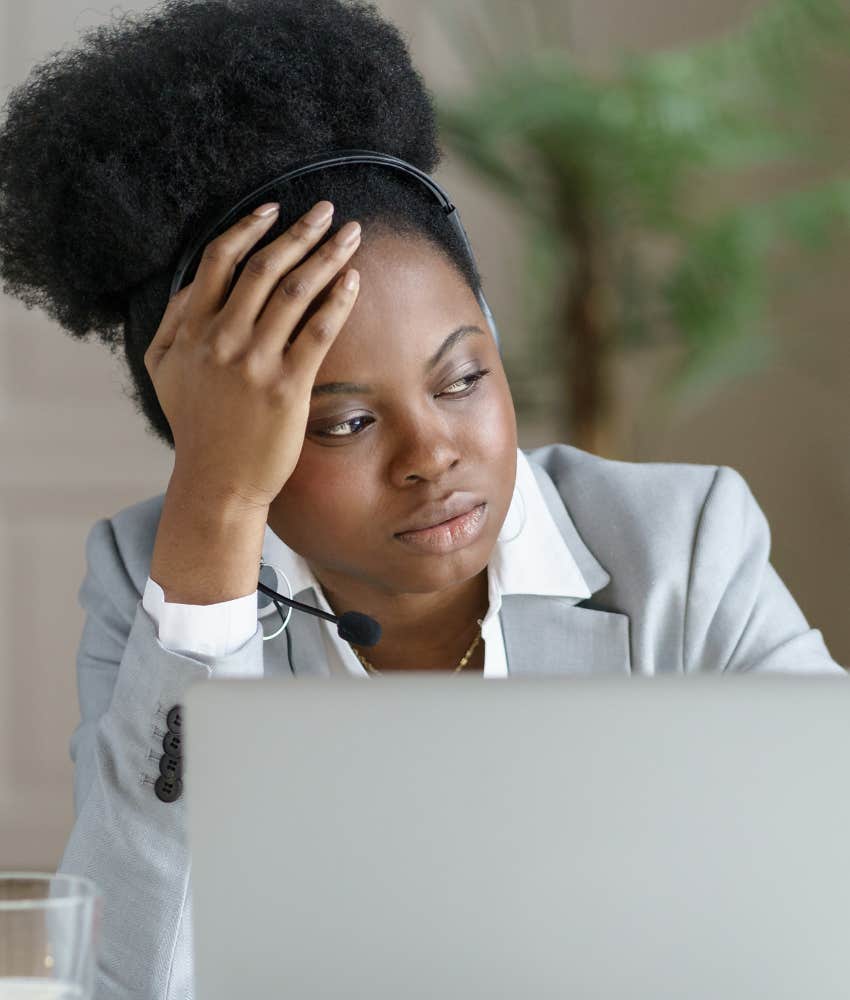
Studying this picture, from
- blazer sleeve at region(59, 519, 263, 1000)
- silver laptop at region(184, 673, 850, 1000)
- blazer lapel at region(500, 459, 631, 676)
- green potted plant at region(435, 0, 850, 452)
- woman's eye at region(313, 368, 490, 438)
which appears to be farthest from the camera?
green potted plant at region(435, 0, 850, 452)

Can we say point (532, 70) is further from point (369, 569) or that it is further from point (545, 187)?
point (369, 569)

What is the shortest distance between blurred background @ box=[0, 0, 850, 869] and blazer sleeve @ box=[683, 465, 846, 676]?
166 centimetres

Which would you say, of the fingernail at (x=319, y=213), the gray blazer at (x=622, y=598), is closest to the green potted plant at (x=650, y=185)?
the gray blazer at (x=622, y=598)

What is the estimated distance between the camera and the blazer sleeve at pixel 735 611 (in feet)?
4.34

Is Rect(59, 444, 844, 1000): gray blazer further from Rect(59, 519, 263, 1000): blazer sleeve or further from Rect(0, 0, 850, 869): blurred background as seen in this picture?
Rect(0, 0, 850, 869): blurred background

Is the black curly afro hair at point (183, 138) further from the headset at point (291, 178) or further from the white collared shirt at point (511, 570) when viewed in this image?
the white collared shirt at point (511, 570)

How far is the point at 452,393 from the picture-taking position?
45.5 inches

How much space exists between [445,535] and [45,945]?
60 cm

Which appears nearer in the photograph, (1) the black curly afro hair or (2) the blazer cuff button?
(2) the blazer cuff button

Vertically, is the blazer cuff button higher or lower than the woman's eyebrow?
lower

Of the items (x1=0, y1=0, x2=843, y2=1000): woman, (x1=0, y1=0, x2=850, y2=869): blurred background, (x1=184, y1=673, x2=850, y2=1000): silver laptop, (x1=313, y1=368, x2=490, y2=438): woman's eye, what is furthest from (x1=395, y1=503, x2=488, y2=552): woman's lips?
(x1=0, y1=0, x2=850, y2=869): blurred background

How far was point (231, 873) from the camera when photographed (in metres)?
0.63

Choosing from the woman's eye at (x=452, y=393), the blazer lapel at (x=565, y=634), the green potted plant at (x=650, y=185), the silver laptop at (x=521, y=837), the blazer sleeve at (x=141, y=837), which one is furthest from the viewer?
the green potted plant at (x=650, y=185)

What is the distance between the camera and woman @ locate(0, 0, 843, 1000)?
3.48 ft
